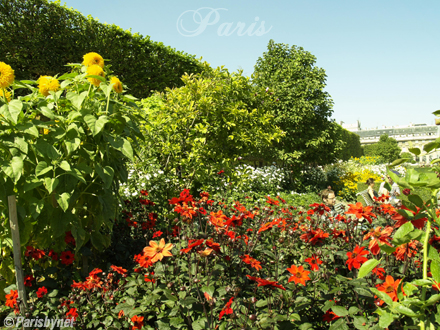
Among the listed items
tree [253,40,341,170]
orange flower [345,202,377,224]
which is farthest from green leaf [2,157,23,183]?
tree [253,40,341,170]

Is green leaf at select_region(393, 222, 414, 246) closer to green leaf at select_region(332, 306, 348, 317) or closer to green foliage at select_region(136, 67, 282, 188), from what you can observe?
green leaf at select_region(332, 306, 348, 317)

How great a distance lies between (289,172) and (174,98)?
17.7 ft

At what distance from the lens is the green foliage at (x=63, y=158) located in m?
1.71

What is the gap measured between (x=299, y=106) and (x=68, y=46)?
6410 millimetres

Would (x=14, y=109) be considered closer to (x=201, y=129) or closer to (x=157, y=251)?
(x=157, y=251)

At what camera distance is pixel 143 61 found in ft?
26.7

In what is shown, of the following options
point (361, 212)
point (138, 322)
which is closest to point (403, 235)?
point (361, 212)

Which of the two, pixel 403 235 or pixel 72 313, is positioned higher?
pixel 403 235

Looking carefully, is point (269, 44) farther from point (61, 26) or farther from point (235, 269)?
point (235, 269)

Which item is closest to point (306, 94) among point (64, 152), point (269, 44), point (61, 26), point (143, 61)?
point (269, 44)

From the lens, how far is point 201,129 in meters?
4.70

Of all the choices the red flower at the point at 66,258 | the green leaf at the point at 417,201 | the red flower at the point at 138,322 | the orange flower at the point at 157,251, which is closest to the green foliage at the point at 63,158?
the red flower at the point at 66,258

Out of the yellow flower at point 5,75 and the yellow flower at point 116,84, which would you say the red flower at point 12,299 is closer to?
the yellow flower at point 5,75

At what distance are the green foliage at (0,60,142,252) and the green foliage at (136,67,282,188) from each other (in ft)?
7.93
